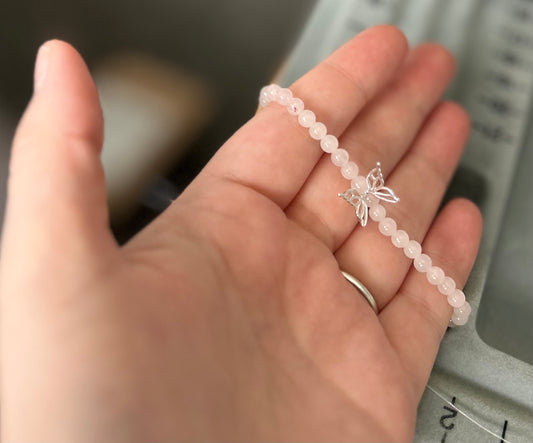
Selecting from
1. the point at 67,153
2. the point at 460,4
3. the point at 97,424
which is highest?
the point at 460,4

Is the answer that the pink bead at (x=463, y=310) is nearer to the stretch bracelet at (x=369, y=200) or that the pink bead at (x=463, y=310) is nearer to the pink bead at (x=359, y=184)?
the stretch bracelet at (x=369, y=200)

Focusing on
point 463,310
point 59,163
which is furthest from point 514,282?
point 59,163

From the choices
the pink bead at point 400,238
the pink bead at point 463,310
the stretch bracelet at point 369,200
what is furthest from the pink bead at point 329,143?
the pink bead at point 463,310

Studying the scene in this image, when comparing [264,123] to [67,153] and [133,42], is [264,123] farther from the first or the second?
[133,42]

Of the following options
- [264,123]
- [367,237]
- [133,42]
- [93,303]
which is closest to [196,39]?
[133,42]

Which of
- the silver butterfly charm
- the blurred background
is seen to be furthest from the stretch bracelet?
the blurred background

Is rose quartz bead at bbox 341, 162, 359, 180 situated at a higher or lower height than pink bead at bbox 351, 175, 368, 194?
higher

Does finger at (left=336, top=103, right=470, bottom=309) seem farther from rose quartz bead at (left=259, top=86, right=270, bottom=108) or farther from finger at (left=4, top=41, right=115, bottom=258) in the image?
finger at (left=4, top=41, right=115, bottom=258)
